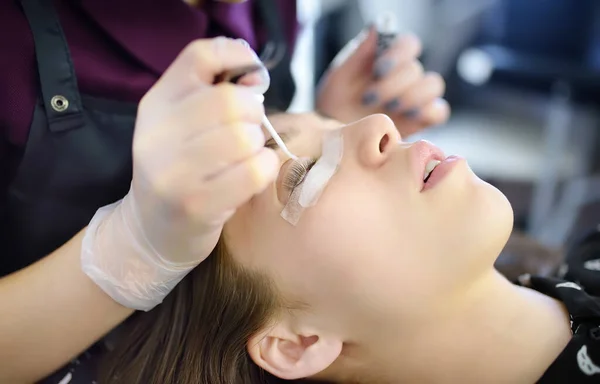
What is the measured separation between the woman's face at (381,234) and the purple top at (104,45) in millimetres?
342

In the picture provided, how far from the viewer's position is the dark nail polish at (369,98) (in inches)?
47.6

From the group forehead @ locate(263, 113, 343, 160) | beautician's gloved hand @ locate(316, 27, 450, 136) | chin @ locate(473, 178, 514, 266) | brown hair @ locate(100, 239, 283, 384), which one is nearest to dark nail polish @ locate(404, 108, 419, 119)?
beautician's gloved hand @ locate(316, 27, 450, 136)

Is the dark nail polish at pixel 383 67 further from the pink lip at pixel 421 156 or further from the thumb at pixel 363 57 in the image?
the pink lip at pixel 421 156

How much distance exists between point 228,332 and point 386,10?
2.54 metres

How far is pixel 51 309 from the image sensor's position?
82cm

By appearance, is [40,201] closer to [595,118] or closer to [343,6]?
[343,6]

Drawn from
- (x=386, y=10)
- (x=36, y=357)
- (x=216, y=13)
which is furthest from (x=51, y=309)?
(x=386, y=10)

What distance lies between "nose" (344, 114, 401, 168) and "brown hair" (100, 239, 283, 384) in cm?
23

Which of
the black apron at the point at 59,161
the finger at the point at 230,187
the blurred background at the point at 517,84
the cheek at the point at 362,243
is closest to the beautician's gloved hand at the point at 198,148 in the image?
the finger at the point at 230,187

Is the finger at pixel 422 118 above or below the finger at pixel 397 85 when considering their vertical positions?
below

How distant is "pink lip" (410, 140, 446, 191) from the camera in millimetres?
829

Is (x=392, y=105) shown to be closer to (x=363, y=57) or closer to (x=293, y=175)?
(x=363, y=57)

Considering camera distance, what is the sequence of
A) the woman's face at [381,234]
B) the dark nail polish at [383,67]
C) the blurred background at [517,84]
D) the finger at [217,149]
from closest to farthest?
the finger at [217,149], the woman's face at [381,234], the dark nail polish at [383,67], the blurred background at [517,84]

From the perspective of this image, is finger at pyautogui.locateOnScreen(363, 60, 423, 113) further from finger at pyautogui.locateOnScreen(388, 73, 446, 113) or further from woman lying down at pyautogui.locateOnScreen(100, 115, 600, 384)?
woman lying down at pyautogui.locateOnScreen(100, 115, 600, 384)
